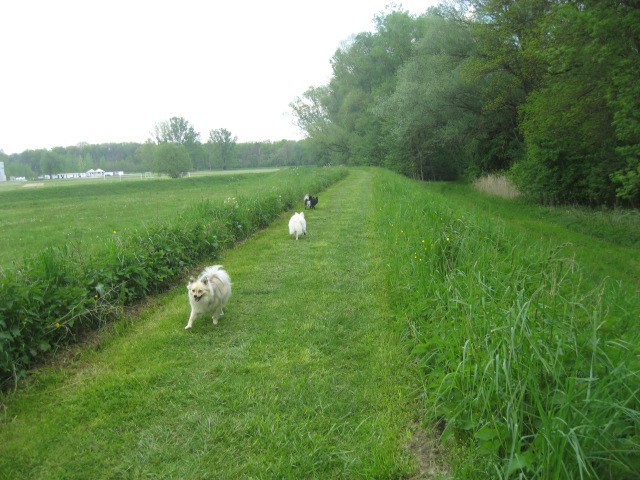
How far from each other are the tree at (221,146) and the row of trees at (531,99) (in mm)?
72718

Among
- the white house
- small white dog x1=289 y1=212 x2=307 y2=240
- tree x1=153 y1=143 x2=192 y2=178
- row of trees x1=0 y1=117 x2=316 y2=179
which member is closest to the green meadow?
small white dog x1=289 y1=212 x2=307 y2=240

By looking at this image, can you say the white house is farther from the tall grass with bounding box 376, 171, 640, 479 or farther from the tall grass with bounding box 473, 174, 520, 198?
the tall grass with bounding box 376, 171, 640, 479

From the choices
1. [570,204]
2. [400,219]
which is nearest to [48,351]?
[400,219]

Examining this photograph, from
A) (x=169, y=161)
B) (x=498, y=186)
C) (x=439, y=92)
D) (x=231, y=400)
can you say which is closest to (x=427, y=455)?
(x=231, y=400)

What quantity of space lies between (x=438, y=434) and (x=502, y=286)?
1708mm

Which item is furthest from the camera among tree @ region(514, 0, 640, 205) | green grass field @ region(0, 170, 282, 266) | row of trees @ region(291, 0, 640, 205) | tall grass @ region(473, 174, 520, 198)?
tall grass @ region(473, 174, 520, 198)

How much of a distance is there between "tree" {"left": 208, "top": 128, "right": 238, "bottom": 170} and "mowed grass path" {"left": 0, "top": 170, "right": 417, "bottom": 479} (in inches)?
4207

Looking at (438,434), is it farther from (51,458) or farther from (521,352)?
(51,458)

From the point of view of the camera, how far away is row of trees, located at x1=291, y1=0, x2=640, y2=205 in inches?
535

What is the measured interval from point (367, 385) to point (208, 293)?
2.40m

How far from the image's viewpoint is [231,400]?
3600mm

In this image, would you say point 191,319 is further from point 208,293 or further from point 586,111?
point 586,111

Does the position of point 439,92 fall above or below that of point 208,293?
above

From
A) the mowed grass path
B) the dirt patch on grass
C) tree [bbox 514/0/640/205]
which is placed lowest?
the dirt patch on grass
